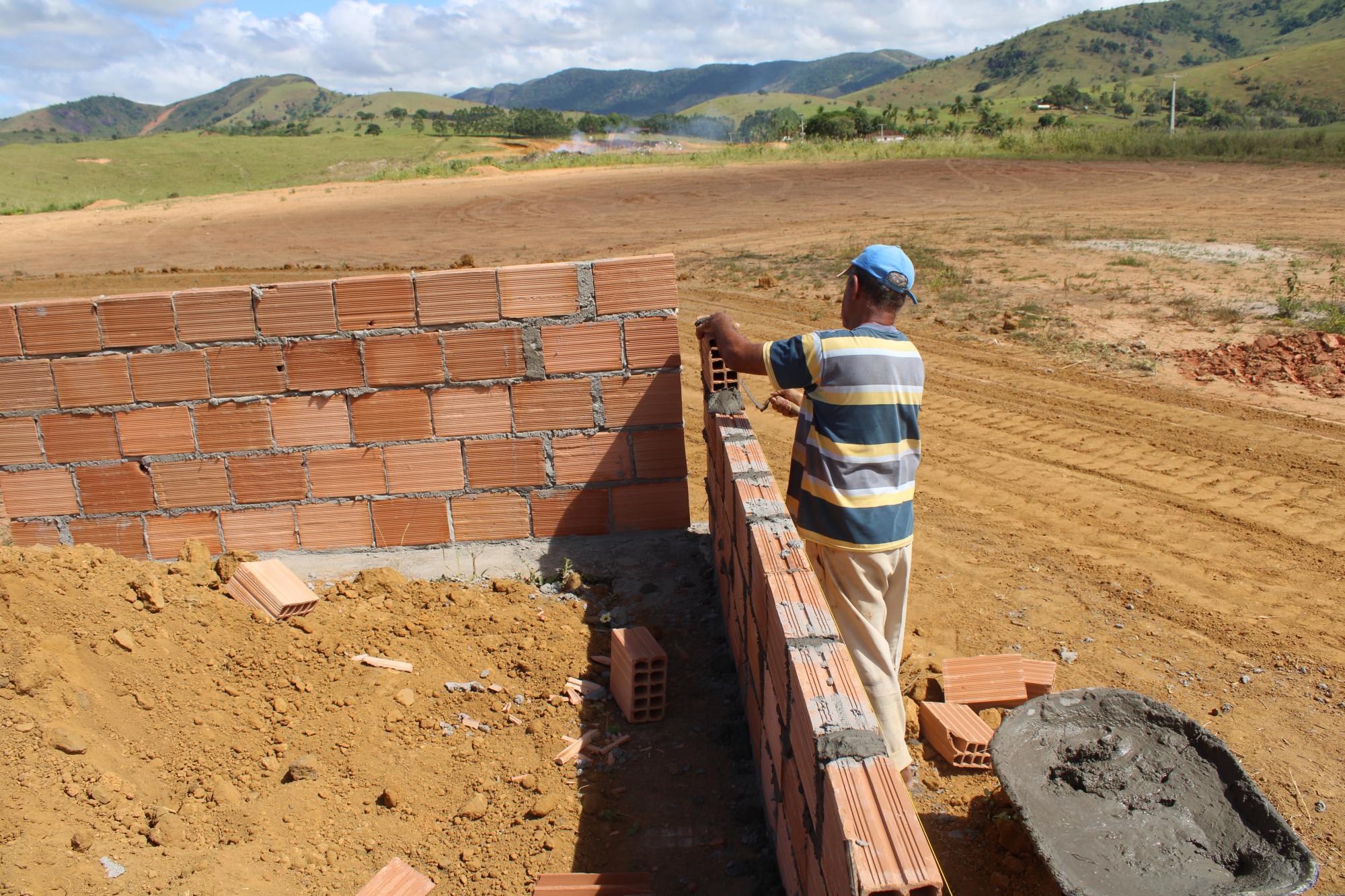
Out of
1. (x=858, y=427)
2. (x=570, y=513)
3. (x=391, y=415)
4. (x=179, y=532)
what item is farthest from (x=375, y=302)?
(x=858, y=427)

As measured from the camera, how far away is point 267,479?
499 cm

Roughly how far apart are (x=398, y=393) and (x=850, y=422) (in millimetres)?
2793

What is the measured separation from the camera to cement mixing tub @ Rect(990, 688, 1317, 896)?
2.77 meters

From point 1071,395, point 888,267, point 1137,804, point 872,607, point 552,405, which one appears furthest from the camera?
point 1071,395

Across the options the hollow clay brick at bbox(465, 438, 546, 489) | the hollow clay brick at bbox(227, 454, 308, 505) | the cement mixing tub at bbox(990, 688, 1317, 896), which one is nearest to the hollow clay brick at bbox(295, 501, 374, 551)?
the hollow clay brick at bbox(227, 454, 308, 505)

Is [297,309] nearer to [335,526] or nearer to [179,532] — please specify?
[335,526]

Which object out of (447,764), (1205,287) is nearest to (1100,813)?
(447,764)

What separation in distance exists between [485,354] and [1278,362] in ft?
23.5

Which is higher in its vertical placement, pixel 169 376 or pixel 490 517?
pixel 169 376

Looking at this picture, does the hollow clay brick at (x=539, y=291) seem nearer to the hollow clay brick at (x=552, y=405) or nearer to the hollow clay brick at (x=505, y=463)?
the hollow clay brick at (x=552, y=405)

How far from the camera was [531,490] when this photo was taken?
5090 millimetres

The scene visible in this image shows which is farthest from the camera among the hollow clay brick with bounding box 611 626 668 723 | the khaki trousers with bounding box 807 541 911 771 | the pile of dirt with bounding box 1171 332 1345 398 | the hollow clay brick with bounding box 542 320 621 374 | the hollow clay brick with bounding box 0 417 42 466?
the pile of dirt with bounding box 1171 332 1345 398

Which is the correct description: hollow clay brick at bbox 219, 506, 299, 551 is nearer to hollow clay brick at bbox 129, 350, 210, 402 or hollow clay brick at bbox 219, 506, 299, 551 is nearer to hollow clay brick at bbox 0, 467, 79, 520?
Answer: hollow clay brick at bbox 129, 350, 210, 402

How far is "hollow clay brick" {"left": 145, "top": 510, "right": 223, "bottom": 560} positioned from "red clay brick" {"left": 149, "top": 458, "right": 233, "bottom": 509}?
0.08 meters
